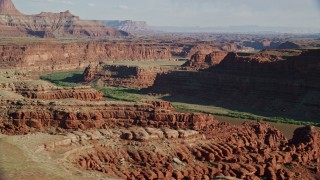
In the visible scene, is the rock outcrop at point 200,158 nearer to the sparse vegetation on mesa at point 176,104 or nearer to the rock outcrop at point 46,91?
the rock outcrop at point 46,91

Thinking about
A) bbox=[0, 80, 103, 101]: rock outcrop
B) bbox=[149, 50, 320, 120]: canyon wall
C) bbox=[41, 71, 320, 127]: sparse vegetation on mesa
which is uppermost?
bbox=[0, 80, 103, 101]: rock outcrop

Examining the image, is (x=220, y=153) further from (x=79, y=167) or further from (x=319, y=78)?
(x=319, y=78)

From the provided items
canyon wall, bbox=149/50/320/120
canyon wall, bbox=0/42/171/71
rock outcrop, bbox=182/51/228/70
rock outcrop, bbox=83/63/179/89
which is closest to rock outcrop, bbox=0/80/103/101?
canyon wall, bbox=149/50/320/120

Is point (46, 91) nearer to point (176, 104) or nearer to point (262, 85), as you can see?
point (176, 104)

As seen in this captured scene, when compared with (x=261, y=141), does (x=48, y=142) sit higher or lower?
higher

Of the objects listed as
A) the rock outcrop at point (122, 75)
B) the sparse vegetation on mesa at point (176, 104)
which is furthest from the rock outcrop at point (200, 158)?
the rock outcrop at point (122, 75)

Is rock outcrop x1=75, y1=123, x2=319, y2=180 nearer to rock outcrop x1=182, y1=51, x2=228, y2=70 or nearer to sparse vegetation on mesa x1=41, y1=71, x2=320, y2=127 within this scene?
sparse vegetation on mesa x1=41, y1=71, x2=320, y2=127

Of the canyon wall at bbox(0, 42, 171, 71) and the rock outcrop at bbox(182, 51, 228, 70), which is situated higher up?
the rock outcrop at bbox(182, 51, 228, 70)

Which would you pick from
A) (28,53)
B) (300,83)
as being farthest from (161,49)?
(300,83)
